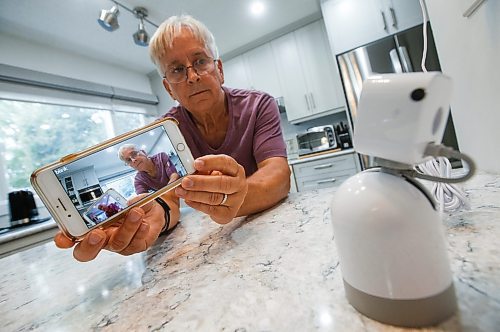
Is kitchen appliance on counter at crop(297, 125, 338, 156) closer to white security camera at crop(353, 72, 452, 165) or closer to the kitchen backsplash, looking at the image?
the kitchen backsplash

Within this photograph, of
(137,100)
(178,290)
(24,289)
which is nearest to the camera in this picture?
(178,290)

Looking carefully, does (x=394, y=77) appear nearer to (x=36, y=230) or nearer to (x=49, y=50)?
(x=36, y=230)

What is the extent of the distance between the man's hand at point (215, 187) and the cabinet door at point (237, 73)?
8.73 feet

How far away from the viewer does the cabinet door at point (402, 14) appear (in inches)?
76.0

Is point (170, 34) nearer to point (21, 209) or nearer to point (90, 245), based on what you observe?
point (90, 245)

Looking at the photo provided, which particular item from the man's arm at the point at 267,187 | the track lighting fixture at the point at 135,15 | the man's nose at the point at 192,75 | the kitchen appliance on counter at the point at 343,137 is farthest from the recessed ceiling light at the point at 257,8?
the man's arm at the point at 267,187

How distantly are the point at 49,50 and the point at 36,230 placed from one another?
1587 millimetres

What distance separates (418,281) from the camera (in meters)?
0.18

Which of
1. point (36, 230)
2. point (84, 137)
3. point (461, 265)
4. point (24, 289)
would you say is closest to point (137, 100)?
point (84, 137)

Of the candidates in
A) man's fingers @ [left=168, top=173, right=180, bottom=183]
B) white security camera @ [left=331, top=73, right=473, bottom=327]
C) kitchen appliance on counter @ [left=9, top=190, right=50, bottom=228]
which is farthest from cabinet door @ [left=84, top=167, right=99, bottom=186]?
kitchen appliance on counter @ [left=9, top=190, right=50, bottom=228]

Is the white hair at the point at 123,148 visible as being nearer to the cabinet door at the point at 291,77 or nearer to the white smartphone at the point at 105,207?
the white smartphone at the point at 105,207

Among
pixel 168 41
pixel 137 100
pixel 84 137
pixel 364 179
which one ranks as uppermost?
pixel 137 100

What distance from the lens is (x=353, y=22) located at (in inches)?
84.0

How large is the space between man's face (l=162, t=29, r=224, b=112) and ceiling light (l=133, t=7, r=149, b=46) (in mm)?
1276
